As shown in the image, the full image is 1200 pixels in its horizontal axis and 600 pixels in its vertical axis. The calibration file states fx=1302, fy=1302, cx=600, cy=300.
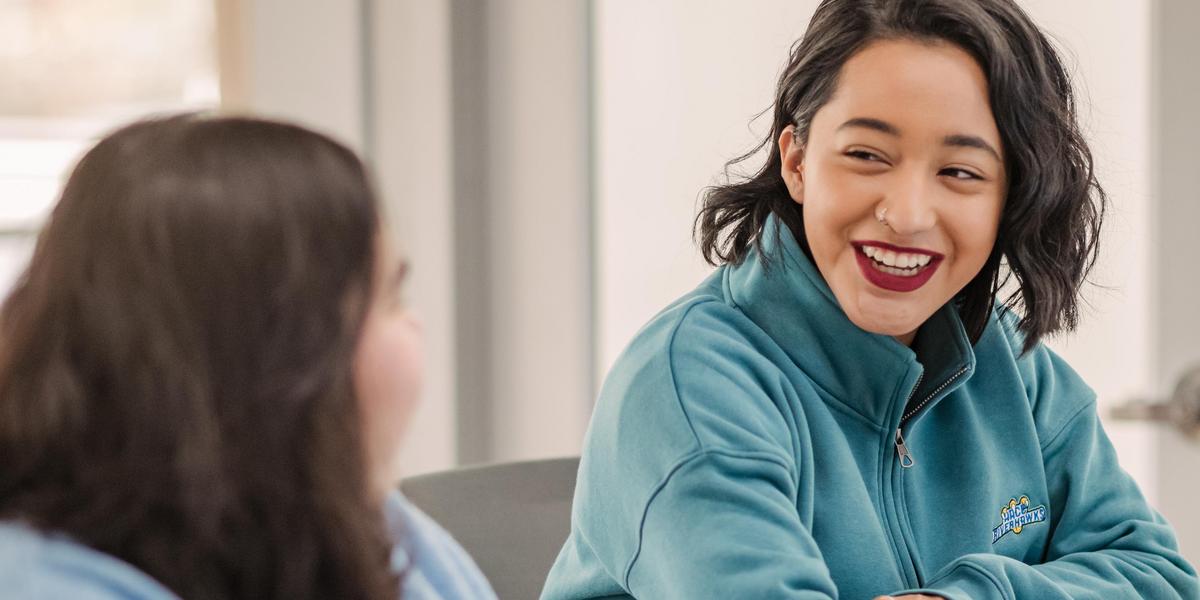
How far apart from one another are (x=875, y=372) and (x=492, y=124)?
118 cm

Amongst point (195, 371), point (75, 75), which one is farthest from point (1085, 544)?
point (75, 75)

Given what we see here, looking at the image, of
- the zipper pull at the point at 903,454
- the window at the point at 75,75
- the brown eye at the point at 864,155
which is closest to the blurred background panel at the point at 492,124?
the window at the point at 75,75

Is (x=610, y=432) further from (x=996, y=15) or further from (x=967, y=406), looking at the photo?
(x=996, y=15)

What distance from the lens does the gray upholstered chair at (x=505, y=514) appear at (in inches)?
47.4

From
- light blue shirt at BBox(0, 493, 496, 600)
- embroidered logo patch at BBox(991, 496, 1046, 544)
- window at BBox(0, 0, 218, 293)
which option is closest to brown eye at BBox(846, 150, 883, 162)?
embroidered logo patch at BBox(991, 496, 1046, 544)

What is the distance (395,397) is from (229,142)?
0.55 feet

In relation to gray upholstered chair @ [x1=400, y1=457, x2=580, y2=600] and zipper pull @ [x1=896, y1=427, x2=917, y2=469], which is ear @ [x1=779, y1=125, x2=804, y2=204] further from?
gray upholstered chair @ [x1=400, y1=457, x2=580, y2=600]

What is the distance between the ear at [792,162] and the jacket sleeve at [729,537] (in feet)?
0.88

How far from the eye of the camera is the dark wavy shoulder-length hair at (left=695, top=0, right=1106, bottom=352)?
106 cm

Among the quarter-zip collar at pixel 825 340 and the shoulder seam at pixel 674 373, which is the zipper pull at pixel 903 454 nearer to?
the quarter-zip collar at pixel 825 340

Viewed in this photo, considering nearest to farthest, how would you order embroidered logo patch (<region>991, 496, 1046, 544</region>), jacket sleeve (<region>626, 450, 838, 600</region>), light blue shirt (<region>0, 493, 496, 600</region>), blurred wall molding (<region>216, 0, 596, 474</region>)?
light blue shirt (<region>0, 493, 496, 600</region>) < jacket sleeve (<region>626, 450, 838, 600</region>) < embroidered logo patch (<region>991, 496, 1046, 544</region>) < blurred wall molding (<region>216, 0, 596, 474</region>)

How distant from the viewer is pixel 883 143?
41.0 inches

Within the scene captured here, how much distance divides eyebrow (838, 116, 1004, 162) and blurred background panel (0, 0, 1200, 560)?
2.35 feet

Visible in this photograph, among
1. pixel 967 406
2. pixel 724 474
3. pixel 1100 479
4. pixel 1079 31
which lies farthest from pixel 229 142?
pixel 1079 31
